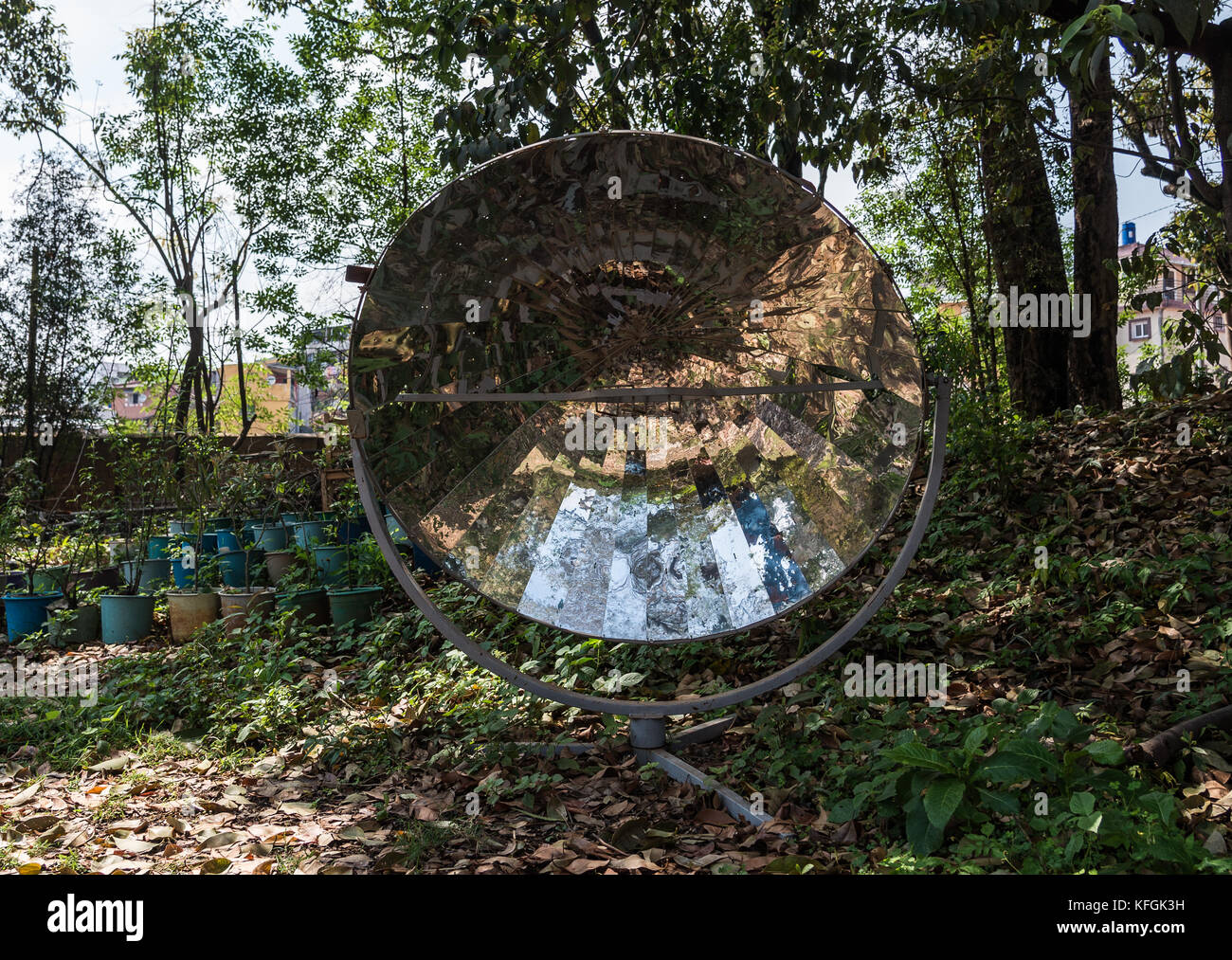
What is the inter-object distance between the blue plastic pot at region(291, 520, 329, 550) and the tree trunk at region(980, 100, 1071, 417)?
474 cm

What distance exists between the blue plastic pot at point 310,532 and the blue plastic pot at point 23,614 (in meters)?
1.52

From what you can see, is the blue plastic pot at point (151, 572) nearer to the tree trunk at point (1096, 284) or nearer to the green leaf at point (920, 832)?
the green leaf at point (920, 832)

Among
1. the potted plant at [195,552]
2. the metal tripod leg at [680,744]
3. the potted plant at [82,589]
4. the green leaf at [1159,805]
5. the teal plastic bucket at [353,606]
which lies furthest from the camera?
the potted plant at [82,589]

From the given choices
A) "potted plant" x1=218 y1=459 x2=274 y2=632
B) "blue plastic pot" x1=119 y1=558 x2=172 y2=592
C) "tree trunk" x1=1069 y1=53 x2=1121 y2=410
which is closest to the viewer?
"potted plant" x1=218 y1=459 x2=274 y2=632

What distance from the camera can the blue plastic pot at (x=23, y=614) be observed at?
5.29 m

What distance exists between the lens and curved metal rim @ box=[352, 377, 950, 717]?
8.68 feet

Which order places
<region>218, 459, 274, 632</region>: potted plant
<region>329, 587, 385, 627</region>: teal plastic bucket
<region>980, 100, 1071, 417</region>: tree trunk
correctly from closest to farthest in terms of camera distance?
<region>329, 587, 385, 627</region>: teal plastic bucket, <region>218, 459, 274, 632</region>: potted plant, <region>980, 100, 1071, 417</region>: tree trunk

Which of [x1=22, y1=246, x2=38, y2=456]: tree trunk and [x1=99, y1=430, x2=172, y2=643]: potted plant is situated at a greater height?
[x1=22, y1=246, x2=38, y2=456]: tree trunk

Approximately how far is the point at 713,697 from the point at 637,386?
107 cm

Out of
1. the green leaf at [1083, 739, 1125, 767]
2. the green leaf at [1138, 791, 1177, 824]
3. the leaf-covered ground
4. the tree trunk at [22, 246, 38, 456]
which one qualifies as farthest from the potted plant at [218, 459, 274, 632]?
the tree trunk at [22, 246, 38, 456]

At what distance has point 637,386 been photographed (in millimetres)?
3094

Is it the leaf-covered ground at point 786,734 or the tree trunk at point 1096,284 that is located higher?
the tree trunk at point 1096,284

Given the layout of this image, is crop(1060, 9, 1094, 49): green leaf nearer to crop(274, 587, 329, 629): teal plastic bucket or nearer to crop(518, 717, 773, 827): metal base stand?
crop(518, 717, 773, 827): metal base stand

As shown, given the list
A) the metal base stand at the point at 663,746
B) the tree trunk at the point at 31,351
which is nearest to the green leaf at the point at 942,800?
the metal base stand at the point at 663,746
